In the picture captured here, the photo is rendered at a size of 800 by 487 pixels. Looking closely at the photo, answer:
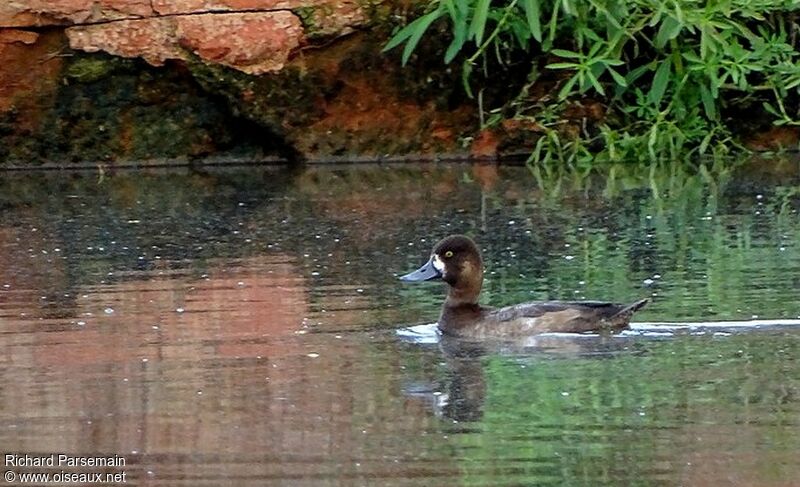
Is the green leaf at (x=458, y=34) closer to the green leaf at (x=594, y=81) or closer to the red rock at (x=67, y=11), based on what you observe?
the green leaf at (x=594, y=81)

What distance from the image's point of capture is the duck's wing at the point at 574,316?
838 cm

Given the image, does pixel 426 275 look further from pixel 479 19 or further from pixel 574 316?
pixel 479 19

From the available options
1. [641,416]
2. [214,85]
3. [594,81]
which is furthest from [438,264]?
[214,85]

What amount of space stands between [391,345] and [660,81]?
8.26 meters

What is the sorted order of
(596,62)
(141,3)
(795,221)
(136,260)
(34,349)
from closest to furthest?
(34,349), (136,260), (795,221), (596,62), (141,3)

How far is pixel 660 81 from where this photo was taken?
1598 centimetres

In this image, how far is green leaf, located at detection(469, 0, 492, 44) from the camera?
15164 millimetres

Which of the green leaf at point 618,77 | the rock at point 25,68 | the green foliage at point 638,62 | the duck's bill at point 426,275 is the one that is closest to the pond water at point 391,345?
the duck's bill at point 426,275

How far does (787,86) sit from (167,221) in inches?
233

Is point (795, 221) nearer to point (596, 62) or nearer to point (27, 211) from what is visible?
point (596, 62)

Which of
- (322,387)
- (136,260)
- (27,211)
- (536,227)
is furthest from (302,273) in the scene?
(27,211)

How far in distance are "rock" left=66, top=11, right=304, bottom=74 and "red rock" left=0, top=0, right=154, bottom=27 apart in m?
→ 0.08

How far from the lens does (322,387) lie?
729cm

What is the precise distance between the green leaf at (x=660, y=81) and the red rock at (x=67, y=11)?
446 centimetres
